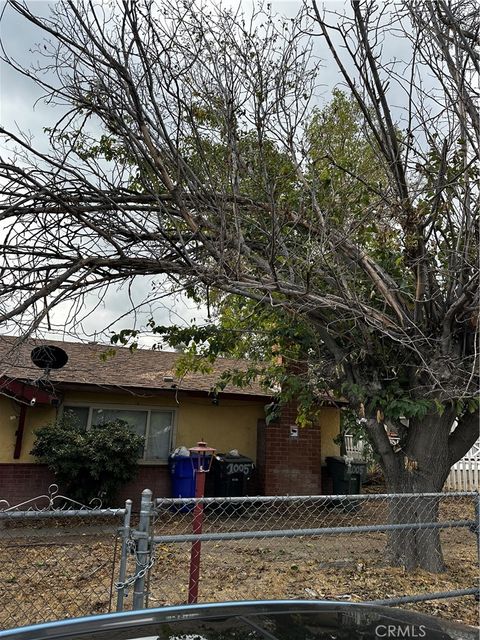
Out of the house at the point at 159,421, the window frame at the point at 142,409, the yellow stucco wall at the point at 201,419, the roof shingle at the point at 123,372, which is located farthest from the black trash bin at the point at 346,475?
the window frame at the point at 142,409

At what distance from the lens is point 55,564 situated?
6121 mm

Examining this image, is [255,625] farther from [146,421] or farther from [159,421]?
[159,421]

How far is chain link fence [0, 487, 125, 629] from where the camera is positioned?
415cm

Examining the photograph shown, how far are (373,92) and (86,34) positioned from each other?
3300 mm

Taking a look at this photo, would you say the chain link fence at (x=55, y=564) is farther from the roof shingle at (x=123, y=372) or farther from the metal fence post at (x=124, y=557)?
the roof shingle at (x=123, y=372)

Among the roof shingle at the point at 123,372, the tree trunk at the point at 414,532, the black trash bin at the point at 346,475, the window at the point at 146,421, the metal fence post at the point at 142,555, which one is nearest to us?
the metal fence post at the point at 142,555

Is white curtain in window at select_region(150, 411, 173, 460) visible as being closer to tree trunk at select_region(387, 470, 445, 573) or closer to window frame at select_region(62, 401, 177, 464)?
window frame at select_region(62, 401, 177, 464)

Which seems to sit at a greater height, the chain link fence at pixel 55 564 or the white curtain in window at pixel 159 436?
the white curtain in window at pixel 159 436

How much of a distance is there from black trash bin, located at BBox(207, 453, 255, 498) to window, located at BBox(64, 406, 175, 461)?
1211 millimetres

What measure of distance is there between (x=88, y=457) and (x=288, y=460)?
4.67m

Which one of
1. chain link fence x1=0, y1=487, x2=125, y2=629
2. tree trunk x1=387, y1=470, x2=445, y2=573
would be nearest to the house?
chain link fence x1=0, y1=487, x2=125, y2=629

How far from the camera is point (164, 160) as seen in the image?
5.62 m

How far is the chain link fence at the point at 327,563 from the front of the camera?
12.2 feet

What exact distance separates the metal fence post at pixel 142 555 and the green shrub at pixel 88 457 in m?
6.36
